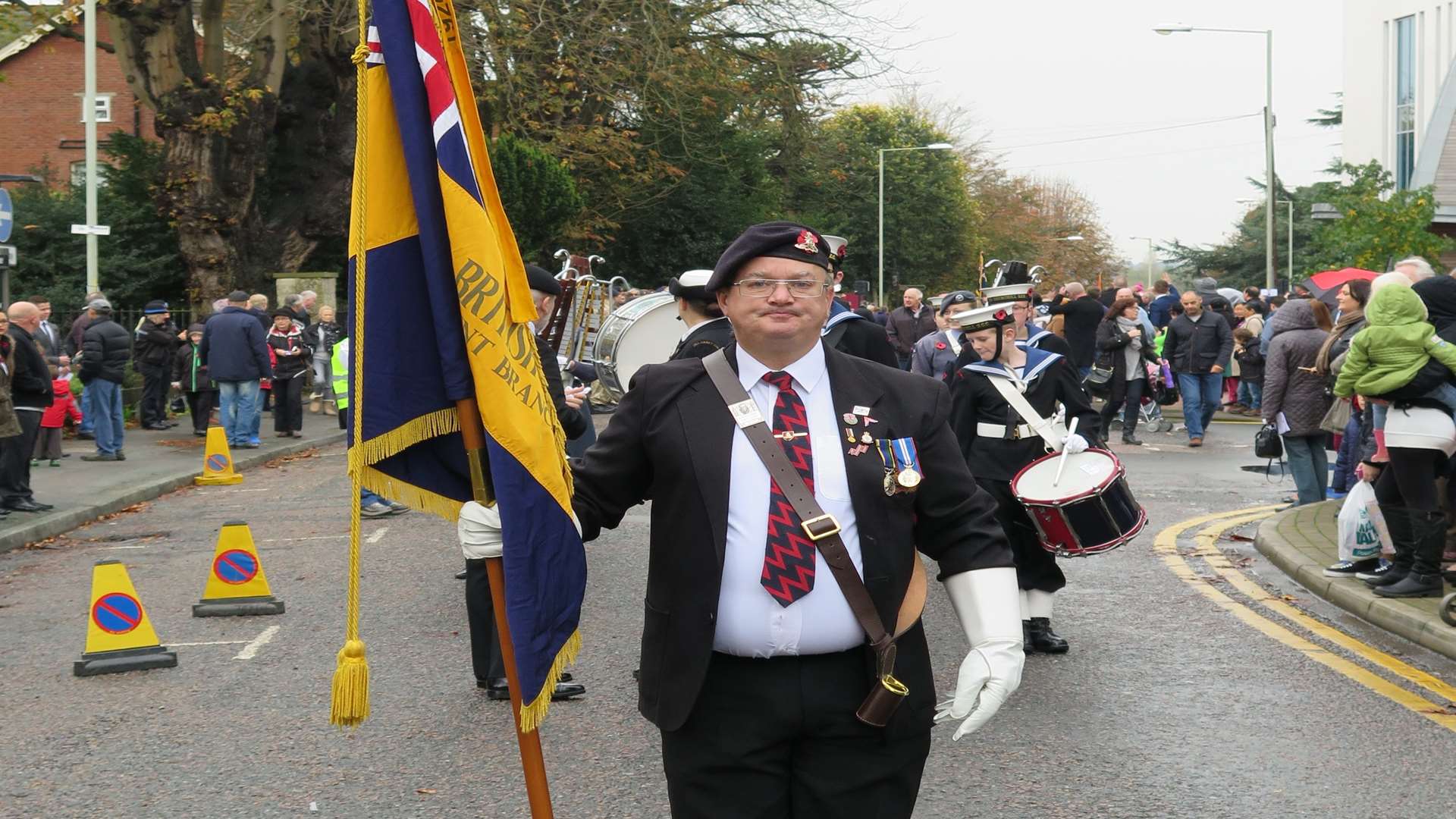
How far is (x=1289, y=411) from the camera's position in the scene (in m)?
12.8

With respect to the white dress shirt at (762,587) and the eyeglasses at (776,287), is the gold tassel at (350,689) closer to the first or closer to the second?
the white dress shirt at (762,587)

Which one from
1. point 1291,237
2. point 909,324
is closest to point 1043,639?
point 909,324

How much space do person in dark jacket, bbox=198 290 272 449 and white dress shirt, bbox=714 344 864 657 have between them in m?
17.0

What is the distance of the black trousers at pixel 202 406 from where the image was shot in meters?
21.2

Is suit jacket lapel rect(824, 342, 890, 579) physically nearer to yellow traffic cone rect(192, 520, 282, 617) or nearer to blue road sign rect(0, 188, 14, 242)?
yellow traffic cone rect(192, 520, 282, 617)

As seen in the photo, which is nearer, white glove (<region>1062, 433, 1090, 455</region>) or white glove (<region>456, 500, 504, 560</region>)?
white glove (<region>456, 500, 504, 560</region>)

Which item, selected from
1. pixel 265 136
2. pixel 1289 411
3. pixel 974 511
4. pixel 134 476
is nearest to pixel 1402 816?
pixel 974 511

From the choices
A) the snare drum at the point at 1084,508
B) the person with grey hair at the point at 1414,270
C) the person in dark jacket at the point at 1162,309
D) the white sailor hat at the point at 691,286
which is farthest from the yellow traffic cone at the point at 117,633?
the person in dark jacket at the point at 1162,309

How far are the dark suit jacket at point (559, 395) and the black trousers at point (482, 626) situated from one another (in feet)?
2.63

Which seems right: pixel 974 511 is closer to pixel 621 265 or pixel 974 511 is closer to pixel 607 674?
pixel 607 674

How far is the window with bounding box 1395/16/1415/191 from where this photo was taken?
52.3 metres

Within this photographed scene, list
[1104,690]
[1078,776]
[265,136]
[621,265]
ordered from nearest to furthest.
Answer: [1078,776]
[1104,690]
[265,136]
[621,265]

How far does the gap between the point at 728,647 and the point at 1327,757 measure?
12.0 feet

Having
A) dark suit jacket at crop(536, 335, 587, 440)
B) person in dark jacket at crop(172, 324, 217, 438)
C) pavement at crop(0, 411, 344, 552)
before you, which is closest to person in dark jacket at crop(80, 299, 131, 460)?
pavement at crop(0, 411, 344, 552)
